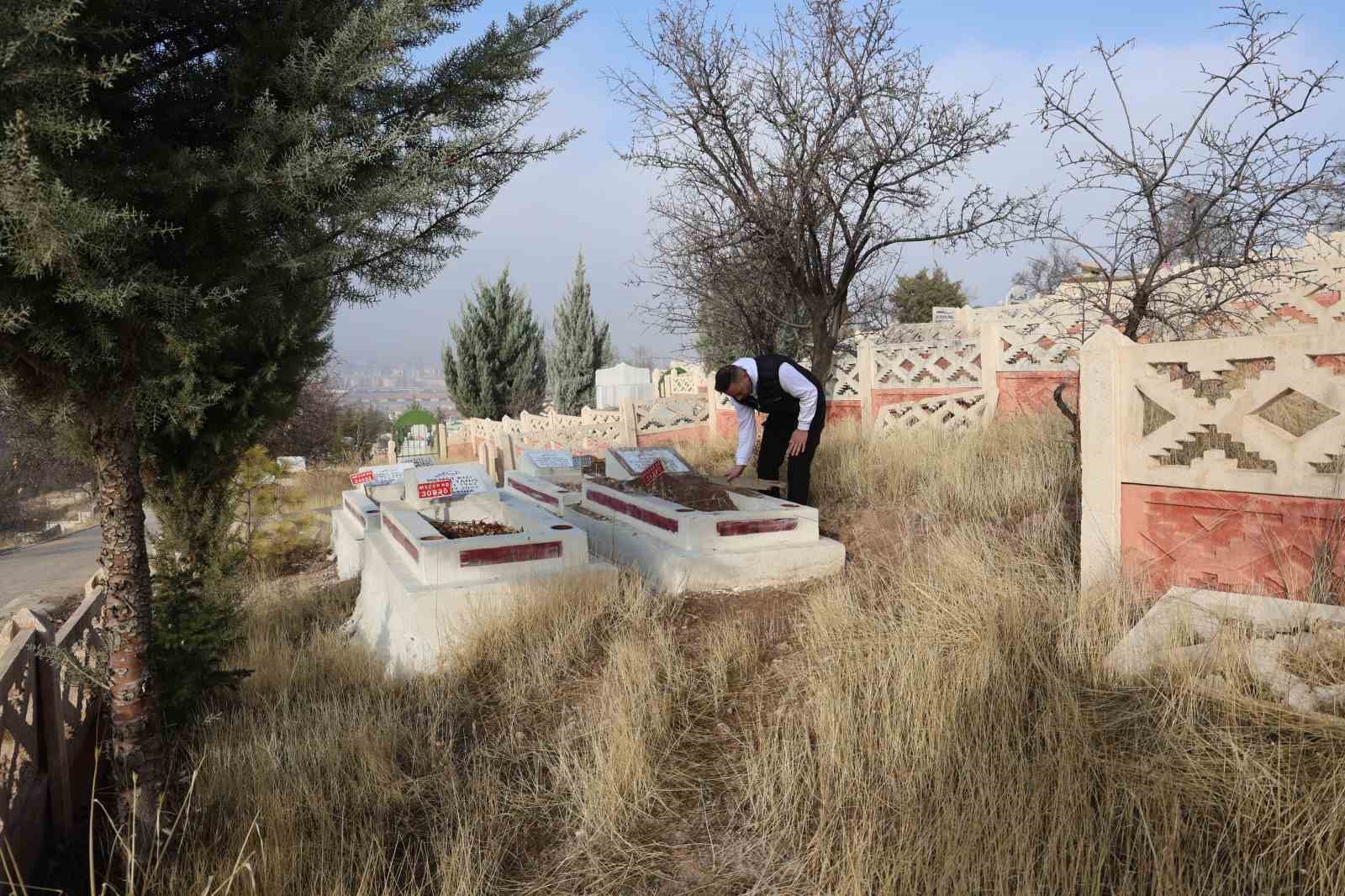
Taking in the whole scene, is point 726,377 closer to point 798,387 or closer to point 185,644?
point 798,387

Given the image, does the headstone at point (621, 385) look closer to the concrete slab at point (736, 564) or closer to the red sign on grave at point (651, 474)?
the red sign on grave at point (651, 474)

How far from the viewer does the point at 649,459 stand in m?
8.68

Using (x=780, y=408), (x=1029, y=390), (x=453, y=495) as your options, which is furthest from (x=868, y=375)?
(x=453, y=495)

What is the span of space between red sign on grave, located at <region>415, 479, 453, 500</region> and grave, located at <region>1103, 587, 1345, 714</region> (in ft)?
19.9

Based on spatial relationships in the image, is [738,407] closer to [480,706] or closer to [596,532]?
[596,532]

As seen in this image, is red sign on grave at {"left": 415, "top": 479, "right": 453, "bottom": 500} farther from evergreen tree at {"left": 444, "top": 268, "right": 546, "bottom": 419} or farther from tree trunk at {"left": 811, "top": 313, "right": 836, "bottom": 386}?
evergreen tree at {"left": 444, "top": 268, "right": 546, "bottom": 419}

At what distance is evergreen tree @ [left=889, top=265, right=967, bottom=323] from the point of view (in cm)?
3778

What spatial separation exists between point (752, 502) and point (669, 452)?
2.21 meters

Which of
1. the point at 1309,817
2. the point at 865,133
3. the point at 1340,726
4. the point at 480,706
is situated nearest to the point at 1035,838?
the point at 1309,817

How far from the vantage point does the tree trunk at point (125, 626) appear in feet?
10.3

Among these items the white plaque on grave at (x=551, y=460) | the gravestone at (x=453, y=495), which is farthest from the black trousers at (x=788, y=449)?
the white plaque on grave at (x=551, y=460)

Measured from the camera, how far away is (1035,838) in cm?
254

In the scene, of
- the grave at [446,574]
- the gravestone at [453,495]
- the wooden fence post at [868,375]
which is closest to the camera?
the grave at [446,574]

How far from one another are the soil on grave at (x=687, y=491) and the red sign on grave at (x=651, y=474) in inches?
1.0
